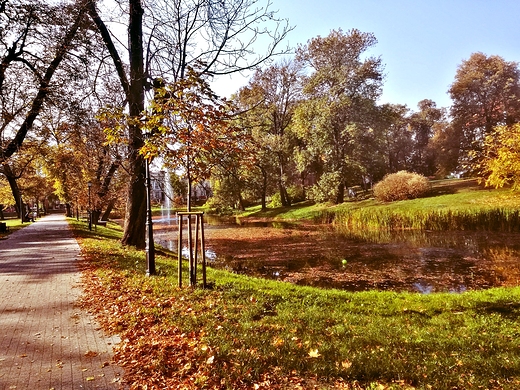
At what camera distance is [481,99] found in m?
32.3

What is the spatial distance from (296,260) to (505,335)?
878 cm

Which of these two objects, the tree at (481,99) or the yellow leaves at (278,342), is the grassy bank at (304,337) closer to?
the yellow leaves at (278,342)

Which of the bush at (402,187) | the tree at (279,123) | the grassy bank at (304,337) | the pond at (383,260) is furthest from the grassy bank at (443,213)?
the grassy bank at (304,337)

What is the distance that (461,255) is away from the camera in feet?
42.4

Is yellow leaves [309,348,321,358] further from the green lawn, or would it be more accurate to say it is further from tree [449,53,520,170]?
tree [449,53,520,170]

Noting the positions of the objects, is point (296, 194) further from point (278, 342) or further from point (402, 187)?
point (278, 342)

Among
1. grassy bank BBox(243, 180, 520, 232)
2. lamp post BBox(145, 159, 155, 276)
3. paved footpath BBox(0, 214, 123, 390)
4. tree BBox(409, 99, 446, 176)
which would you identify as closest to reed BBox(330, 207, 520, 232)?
grassy bank BBox(243, 180, 520, 232)

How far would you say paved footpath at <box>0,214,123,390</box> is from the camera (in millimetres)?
3520

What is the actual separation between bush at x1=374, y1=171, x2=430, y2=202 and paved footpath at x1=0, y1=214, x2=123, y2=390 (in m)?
24.0

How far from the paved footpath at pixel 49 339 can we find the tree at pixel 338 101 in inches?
991

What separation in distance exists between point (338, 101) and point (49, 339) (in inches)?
1108

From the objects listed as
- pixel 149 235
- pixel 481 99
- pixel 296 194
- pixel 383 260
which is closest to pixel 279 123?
pixel 296 194

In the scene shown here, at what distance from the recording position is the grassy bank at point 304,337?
346cm

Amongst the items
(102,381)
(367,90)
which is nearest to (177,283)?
(102,381)
